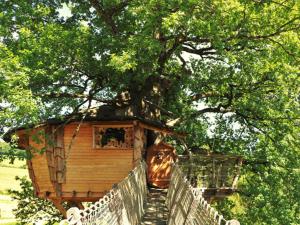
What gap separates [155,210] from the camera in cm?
1560

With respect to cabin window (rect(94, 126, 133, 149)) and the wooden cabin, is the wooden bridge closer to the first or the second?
the wooden cabin

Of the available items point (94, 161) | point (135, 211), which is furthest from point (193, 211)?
point (94, 161)

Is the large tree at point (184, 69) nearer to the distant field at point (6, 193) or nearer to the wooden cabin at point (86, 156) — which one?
the wooden cabin at point (86, 156)

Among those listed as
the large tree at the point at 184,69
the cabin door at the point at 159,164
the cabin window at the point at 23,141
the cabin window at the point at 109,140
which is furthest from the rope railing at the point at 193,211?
the cabin window at the point at 23,141

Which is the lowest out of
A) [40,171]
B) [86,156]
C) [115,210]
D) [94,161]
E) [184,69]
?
[115,210]

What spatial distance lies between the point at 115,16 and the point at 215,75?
6088 millimetres

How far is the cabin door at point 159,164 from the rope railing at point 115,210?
22.6ft

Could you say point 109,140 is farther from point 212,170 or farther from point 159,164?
point 212,170

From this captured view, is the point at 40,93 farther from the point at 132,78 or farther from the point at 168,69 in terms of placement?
the point at 168,69

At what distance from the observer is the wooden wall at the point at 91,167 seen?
1859cm

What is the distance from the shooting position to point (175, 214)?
38.8 ft

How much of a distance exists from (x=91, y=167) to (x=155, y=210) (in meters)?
4.35

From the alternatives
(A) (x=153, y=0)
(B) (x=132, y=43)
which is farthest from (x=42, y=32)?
(A) (x=153, y=0)

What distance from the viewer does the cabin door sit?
21.6m
